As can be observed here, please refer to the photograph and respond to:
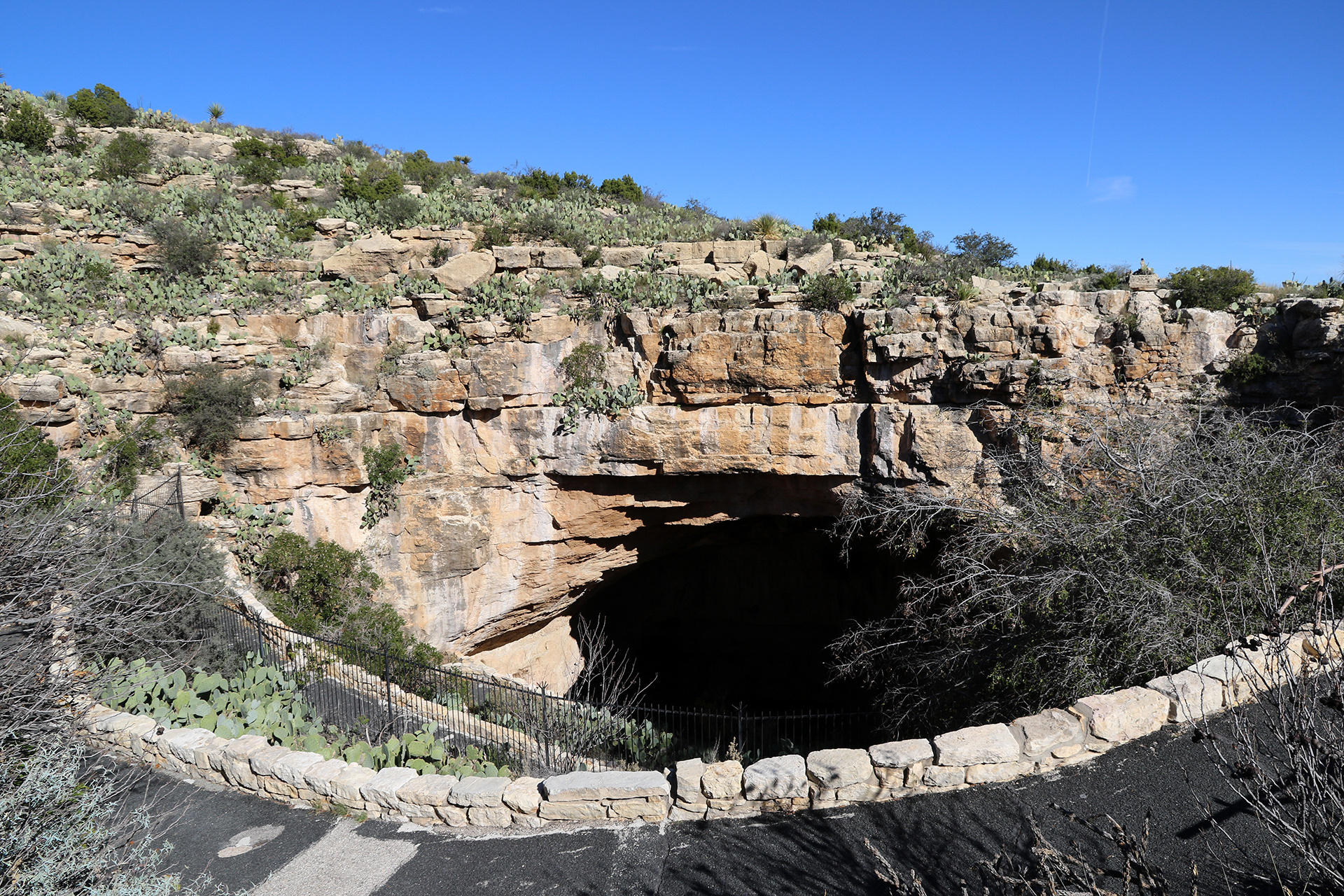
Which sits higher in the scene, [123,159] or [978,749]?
[123,159]

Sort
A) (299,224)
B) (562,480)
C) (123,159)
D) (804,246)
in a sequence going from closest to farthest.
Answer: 1. (562,480)
2. (804,246)
3. (299,224)
4. (123,159)

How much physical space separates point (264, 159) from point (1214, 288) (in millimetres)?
21232

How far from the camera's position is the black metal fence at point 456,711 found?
25.5 feet

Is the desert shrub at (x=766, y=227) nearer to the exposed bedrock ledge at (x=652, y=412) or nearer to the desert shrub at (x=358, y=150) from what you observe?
the exposed bedrock ledge at (x=652, y=412)

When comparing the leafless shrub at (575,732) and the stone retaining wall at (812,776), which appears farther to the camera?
the leafless shrub at (575,732)

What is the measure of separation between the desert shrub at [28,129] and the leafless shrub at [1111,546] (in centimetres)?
2113

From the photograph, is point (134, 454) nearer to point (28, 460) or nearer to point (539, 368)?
point (28, 460)

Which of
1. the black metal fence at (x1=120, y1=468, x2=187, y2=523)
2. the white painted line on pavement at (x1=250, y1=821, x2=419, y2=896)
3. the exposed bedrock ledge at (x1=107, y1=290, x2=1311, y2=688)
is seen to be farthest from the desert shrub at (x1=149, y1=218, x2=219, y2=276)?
the white painted line on pavement at (x1=250, y1=821, x2=419, y2=896)

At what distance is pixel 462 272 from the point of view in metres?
13.1

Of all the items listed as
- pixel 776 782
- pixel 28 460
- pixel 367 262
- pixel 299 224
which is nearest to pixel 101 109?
pixel 299 224

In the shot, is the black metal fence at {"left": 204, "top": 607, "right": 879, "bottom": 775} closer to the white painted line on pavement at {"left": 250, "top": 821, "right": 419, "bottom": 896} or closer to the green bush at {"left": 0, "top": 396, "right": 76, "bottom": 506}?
the white painted line on pavement at {"left": 250, "top": 821, "right": 419, "bottom": 896}

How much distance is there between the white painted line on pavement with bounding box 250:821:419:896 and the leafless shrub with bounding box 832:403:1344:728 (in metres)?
5.77

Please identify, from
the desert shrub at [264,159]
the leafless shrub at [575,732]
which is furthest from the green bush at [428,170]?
the leafless shrub at [575,732]

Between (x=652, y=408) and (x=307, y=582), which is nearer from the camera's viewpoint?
(x=307, y=582)
